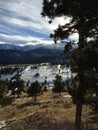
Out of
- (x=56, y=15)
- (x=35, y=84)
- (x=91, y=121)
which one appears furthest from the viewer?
(x=35, y=84)

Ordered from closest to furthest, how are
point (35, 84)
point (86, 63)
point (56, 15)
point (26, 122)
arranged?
1. point (86, 63)
2. point (56, 15)
3. point (26, 122)
4. point (35, 84)

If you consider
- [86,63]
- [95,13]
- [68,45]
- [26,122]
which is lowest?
[26,122]

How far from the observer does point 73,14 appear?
21453 mm

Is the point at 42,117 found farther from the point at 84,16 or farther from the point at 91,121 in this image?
the point at 84,16

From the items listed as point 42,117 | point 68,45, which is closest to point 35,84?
point 42,117

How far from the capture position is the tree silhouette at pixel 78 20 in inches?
784

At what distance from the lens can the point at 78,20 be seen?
22.2 meters

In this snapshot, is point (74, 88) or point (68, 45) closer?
point (74, 88)

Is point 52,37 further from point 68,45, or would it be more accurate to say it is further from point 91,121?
point 91,121

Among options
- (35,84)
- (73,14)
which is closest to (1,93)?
(73,14)

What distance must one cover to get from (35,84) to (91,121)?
2232 inches

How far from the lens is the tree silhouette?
19.9 m

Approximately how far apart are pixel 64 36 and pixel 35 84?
67209 mm

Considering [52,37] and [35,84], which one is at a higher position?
[52,37]
